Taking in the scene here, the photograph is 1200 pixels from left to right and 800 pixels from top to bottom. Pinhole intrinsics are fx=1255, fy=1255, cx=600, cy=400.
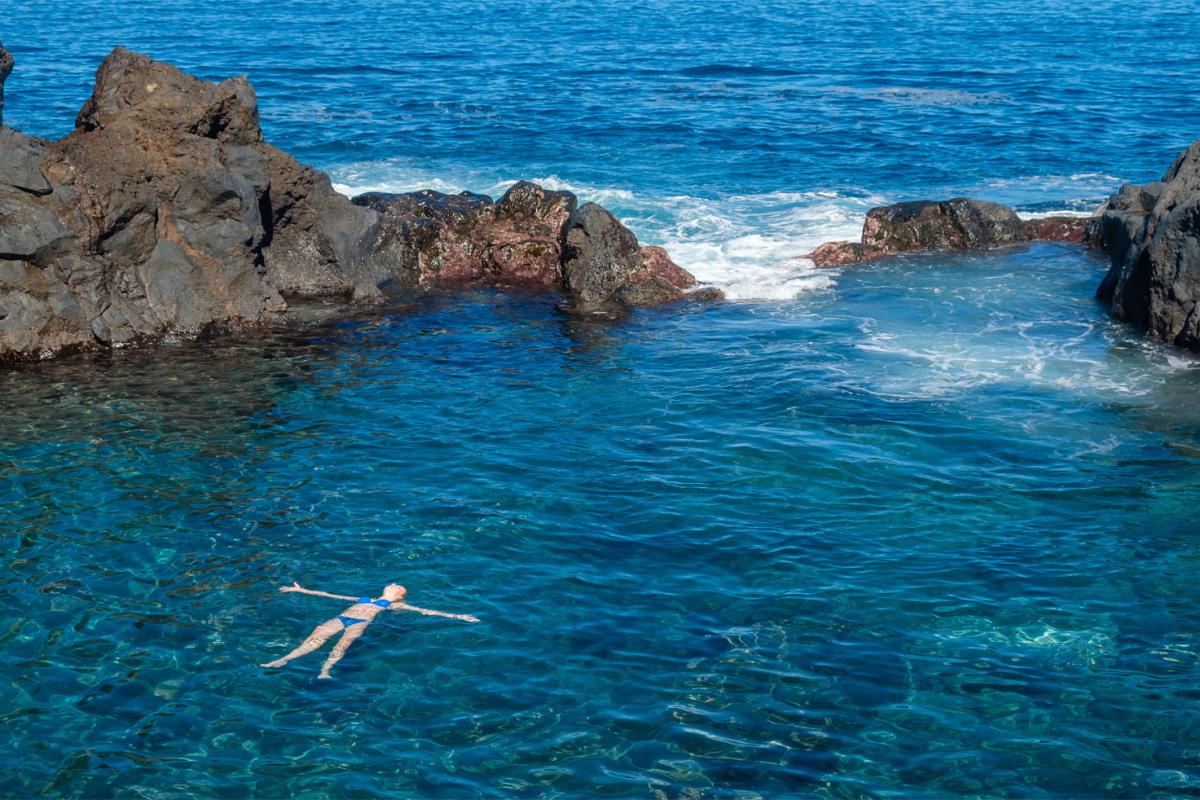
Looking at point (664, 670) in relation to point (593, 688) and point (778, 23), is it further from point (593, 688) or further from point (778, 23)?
point (778, 23)

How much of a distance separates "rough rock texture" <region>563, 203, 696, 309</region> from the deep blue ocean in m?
0.90

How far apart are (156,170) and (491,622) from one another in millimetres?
15465

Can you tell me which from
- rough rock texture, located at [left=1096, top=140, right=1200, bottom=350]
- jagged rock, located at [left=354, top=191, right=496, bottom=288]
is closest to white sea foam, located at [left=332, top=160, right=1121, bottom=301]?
jagged rock, located at [left=354, top=191, right=496, bottom=288]

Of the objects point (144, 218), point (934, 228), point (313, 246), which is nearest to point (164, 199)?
point (144, 218)

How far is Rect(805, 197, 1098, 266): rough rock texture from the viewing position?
3559 centimetres

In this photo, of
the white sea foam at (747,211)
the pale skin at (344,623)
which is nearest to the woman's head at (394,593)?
the pale skin at (344,623)

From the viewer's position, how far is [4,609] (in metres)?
17.3

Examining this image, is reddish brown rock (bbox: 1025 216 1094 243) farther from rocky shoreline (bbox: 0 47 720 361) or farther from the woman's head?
the woman's head

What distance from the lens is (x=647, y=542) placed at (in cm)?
1964

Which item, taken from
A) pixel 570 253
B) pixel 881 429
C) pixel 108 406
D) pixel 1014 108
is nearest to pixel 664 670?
pixel 881 429

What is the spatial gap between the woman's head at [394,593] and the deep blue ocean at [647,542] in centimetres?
27

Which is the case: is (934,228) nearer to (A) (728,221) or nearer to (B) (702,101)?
(A) (728,221)

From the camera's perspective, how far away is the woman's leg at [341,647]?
16219 millimetres

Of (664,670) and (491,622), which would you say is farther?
(491,622)
